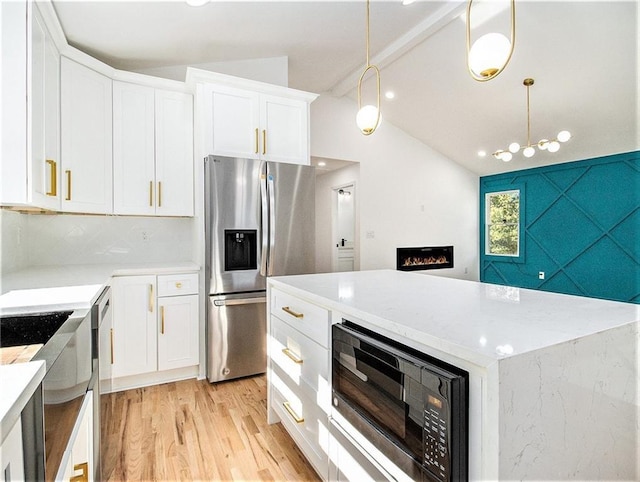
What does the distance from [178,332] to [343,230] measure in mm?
4716

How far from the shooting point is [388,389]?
109 centimetres

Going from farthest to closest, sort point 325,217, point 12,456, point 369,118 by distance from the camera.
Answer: point 325,217 < point 369,118 < point 12,456

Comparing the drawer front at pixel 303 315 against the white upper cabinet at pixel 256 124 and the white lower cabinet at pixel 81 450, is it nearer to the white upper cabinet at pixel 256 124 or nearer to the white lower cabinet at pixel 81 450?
the white lower cabinet at pixel 81 450

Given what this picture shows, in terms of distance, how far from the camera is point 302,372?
1696 mm

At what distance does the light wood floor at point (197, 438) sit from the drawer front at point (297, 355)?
44cm

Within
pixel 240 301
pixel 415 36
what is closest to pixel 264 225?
pixel 240 301

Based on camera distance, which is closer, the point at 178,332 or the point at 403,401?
the point at 403,401

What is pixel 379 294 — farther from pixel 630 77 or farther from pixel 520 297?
pixel 630 77

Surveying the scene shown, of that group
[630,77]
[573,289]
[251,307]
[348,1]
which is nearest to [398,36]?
[348,1]

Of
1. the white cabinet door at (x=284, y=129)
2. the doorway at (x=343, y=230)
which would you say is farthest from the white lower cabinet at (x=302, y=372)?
the doorway at (x=343, y=230)

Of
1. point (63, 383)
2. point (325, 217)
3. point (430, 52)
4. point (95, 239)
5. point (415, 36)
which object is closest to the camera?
point (63, 383)

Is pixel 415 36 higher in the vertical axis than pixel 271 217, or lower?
higher

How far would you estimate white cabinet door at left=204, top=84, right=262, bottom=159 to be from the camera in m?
2.98

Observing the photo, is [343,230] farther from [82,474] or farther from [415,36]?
[82,474]
